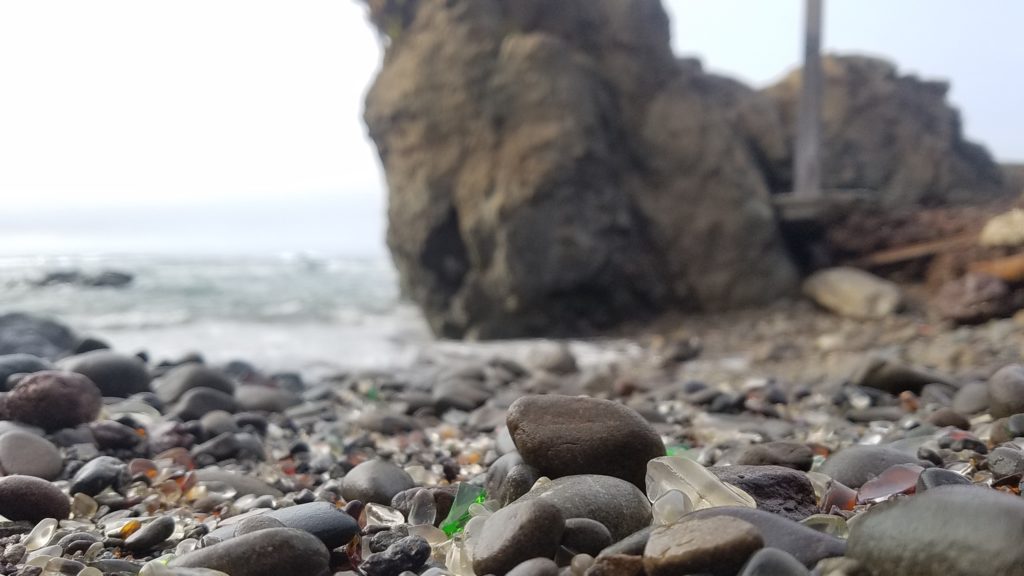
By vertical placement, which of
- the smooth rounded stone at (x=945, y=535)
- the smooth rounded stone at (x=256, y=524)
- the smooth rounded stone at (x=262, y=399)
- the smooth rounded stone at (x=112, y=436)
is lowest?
the smooth rounded stone at (x=262, y=399)

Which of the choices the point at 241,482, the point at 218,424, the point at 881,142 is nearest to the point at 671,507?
the point at 241,482

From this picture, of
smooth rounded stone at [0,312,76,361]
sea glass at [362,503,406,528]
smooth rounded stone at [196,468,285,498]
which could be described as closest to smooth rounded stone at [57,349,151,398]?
smooth rounded stone at [0,312,76,361]

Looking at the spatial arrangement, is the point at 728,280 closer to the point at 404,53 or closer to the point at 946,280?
the point at 946,280

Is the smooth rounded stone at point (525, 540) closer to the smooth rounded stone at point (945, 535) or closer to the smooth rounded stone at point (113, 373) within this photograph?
the smooth rounded stone at point (945, 535)

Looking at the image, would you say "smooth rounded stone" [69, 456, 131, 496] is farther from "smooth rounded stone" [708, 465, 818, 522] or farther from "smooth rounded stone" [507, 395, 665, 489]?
"smooth rounded stone" [708, 465, 818, 522]


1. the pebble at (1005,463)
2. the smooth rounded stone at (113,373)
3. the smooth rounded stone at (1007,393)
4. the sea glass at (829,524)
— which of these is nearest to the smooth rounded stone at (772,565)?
the sea glass at (829,524)

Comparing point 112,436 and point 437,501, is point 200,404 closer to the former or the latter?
point 112,436
